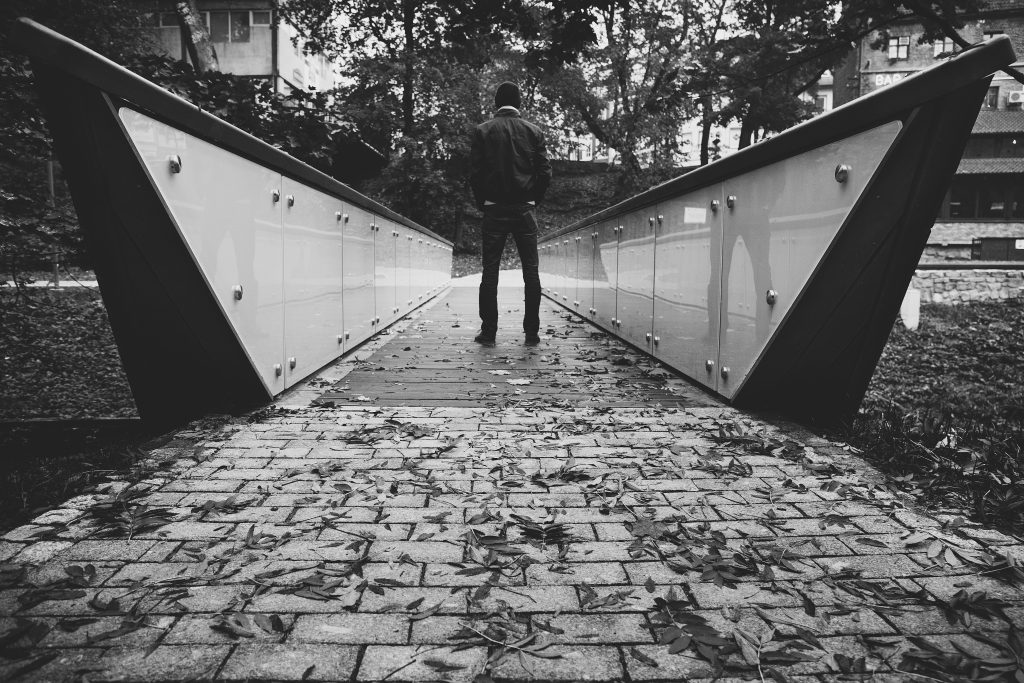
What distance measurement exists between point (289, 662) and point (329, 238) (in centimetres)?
473

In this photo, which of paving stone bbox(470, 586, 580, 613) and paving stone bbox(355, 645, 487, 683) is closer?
paving stone bbox(355, 645, 487, 683)

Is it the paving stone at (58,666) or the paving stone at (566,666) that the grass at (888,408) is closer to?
A: the paving stone at (58,666)

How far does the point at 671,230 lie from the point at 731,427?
242cm

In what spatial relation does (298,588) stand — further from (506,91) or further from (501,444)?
(506,91)

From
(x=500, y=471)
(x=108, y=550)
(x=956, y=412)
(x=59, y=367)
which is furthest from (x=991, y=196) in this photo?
(x=108, y=550)

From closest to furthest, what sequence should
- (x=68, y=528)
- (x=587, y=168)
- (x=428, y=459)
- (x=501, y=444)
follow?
Result: (x=68, y=528)
(x=428, y=459)
(x=501, y=444)
(x=587, y=168)

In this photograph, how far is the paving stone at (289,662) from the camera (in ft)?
5.84

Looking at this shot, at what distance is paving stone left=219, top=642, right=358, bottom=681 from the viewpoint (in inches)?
70.1

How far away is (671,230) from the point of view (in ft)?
20.2

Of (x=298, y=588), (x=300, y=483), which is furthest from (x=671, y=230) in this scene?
(x=298, y=588)

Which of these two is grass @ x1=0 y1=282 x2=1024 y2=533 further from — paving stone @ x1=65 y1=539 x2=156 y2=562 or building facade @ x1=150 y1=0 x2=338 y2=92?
building facade @ x1=150 y1=0 x2=338 y2=92

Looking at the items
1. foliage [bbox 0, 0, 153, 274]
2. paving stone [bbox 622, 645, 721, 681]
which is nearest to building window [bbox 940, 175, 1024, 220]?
foliage [bbox 0, 0, 153, 274]

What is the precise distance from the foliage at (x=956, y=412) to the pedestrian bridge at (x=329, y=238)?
0.54 metres

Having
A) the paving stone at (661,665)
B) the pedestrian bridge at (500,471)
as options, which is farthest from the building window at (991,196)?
the paving stone at (661,665)
